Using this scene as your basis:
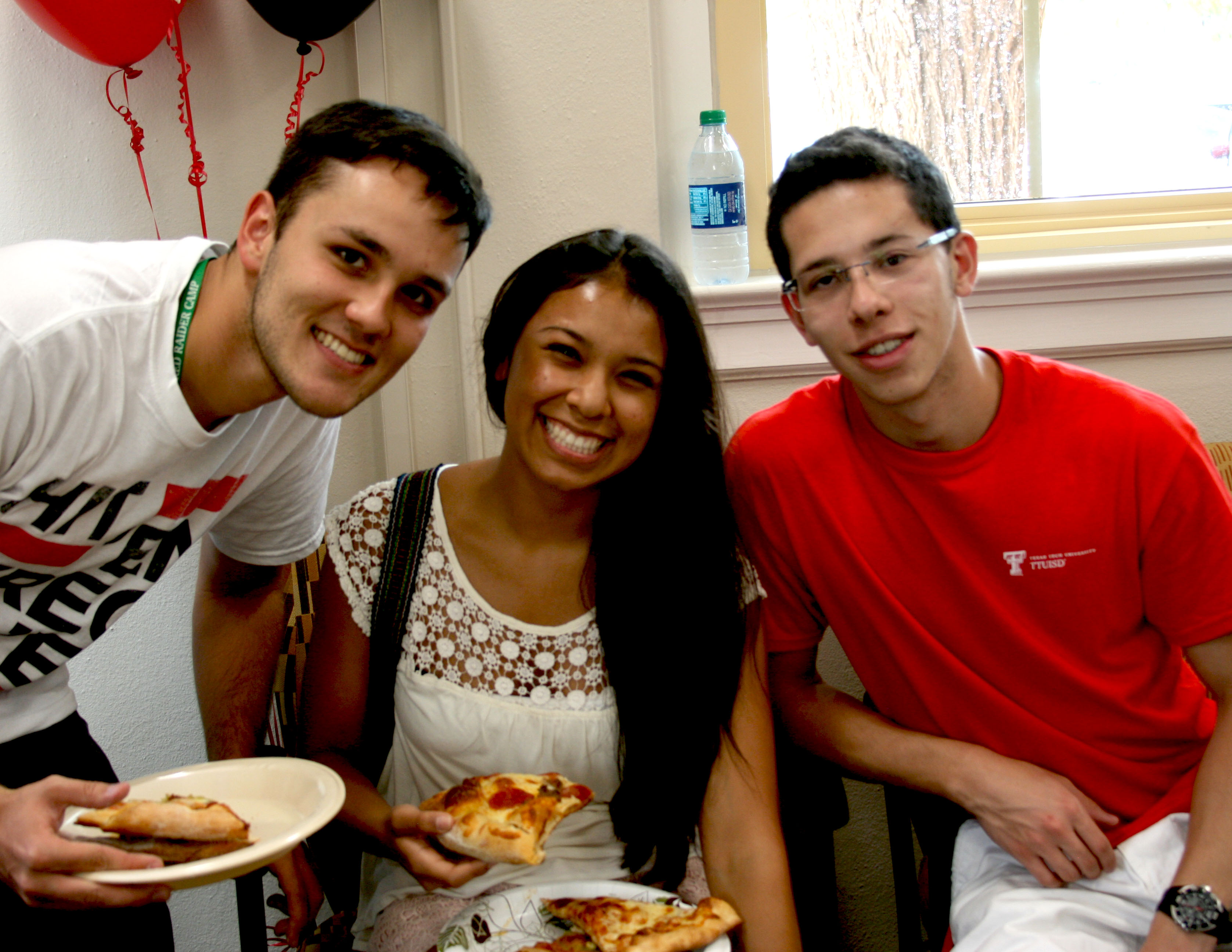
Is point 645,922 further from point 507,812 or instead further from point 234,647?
point 234,647

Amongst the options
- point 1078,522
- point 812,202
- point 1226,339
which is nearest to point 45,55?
point 812,202

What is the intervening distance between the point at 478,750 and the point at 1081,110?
212 centimetres

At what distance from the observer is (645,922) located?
1235 millimetres

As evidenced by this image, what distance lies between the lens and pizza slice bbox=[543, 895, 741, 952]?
A: 1.19m

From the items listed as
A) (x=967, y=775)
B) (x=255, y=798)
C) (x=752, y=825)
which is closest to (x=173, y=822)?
(x=255, y=798)

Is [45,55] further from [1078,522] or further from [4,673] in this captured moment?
[1078,522]

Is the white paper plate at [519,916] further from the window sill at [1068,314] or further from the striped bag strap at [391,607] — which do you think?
the window sill at [1068,314]

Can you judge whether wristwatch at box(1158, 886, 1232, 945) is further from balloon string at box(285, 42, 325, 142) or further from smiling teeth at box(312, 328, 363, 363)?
balloon string at box(285, 42, 325, 142)

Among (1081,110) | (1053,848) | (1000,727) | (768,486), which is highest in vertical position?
(1081,110)

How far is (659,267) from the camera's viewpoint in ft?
5.09

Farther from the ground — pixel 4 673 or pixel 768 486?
pixel 768 486

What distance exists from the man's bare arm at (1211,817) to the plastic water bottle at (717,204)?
1.18m

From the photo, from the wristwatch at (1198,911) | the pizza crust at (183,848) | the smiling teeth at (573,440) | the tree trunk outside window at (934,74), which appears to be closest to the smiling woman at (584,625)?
the smiling teeth at (573,440)

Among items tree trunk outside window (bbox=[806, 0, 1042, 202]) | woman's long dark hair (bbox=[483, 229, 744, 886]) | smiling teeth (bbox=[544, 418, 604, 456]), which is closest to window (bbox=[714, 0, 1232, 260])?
tree trunk outside window (bbox=[806, 0, 1042, 202])
